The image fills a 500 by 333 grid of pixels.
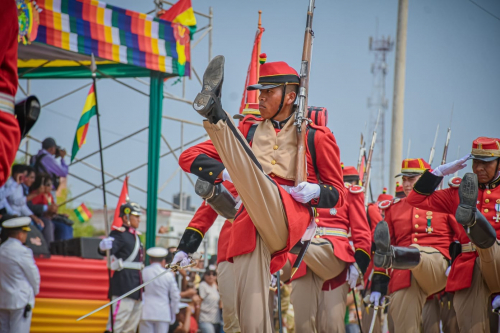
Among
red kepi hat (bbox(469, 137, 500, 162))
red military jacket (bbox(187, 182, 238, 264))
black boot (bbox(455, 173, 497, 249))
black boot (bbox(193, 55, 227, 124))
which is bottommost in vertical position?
red military jacket (bbox(187, 182, 238, 264))

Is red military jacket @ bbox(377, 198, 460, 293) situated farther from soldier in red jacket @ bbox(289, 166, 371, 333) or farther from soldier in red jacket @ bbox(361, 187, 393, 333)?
soldier in red jacket @ bbox(289, 166, 371, 333)

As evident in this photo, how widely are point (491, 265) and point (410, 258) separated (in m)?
0.95

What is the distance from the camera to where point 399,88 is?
13.3 m

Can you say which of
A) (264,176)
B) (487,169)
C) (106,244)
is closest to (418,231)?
(487,169)

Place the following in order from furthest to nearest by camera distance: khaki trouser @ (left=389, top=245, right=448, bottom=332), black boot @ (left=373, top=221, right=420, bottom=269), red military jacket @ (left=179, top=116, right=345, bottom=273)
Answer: khaki trouser @ (left=389, top=245, right=448, bottom=332) → black boot @ (left=373, top=221, right=420, bottom=269) → red military jacket @ (left=179, top=116, right=345, bottom=273)

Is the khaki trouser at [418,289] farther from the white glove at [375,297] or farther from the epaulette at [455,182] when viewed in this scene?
the epaulette at [455,182]

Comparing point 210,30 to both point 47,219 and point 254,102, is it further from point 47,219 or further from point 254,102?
point 254,102

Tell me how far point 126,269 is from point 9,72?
26.2 feet

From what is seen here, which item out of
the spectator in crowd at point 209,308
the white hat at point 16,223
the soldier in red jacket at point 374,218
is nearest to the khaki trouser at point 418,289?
the soldier in red jacket at point 374,218

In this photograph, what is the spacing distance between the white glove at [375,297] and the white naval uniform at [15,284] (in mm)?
4595

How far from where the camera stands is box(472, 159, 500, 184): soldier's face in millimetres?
6023

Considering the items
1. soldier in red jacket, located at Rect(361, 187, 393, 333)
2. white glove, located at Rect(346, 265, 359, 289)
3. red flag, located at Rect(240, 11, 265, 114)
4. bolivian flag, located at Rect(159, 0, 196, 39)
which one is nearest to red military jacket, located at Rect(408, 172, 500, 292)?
white glove, located at Rect(346, 265, 359, 289)

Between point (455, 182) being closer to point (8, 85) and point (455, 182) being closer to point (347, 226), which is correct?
point (347, 226)

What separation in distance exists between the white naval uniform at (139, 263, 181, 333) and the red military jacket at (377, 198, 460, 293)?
4.26m
